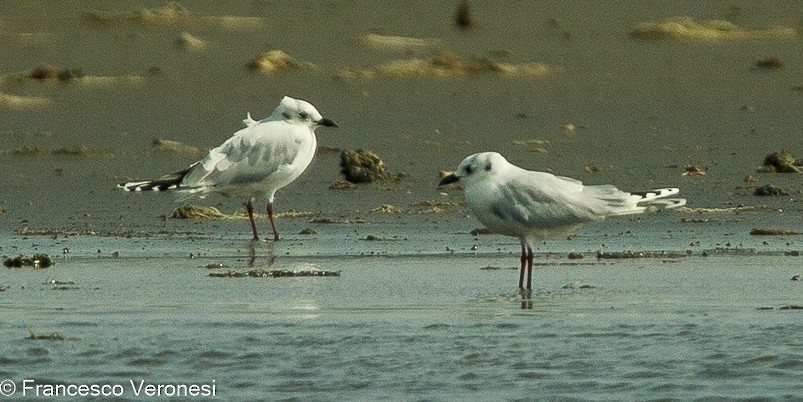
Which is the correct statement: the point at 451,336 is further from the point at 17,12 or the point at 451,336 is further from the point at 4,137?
the point at 17,12

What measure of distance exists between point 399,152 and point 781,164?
10.8 ft

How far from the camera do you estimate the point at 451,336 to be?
8.00m

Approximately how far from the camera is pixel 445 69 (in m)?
17.8

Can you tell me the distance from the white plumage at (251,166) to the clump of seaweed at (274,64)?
532 cm

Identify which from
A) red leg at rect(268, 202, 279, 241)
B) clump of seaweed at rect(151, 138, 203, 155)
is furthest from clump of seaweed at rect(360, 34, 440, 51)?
red leg at rect(268, 202, 279, 241)

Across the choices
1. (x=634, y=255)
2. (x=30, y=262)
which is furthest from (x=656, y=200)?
(x=30, y=262)

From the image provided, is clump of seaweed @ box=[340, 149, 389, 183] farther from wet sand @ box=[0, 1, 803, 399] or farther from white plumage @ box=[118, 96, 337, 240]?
white plumage @ box=[118, 96, 337, 240]

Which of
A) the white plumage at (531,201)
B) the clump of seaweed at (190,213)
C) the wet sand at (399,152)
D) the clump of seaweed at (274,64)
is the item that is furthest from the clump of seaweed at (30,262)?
the clump of seaweed at (274,64)

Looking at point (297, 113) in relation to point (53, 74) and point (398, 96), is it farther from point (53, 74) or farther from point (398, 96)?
point (53, 74)

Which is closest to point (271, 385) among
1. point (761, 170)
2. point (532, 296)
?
point (532, 296)

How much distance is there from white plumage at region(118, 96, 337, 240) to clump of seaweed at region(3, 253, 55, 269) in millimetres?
1848

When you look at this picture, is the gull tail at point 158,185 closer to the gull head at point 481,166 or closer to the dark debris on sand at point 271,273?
the dark debris on sand at point 271,273

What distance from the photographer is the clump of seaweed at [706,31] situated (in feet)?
61.1

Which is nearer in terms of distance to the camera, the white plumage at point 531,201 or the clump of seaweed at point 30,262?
the white plumage at point 531,201
